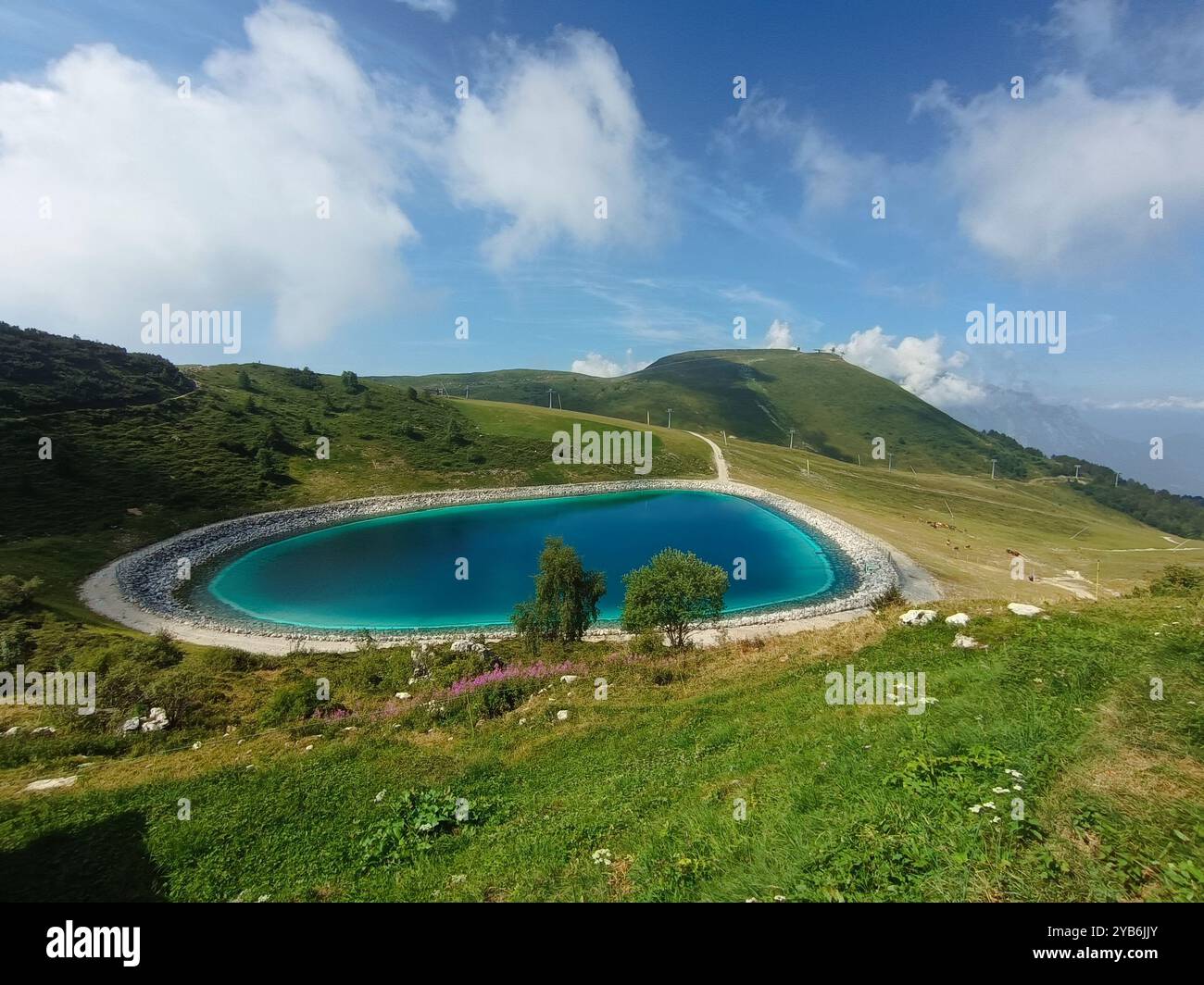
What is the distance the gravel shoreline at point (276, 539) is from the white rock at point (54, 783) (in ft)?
97.2

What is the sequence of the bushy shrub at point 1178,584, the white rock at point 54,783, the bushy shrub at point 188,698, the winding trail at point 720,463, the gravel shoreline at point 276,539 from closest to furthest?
the white rock at point 54,783 → the bushy shrub at point 188,698 → the bushy shrub at point 1178,584 → the gravel shoreline at point 276,539 → the winding trail at point 720,463

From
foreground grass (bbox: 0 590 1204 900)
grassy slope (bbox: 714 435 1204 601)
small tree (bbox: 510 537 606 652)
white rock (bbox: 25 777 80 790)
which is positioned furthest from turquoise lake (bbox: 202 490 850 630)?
foreground grass (bbox: 0 590 1204 900)

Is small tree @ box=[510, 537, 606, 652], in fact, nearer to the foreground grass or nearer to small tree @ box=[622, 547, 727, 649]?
small tree @ box=[622, 547, 727, 649]

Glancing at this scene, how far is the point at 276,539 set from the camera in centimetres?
8506

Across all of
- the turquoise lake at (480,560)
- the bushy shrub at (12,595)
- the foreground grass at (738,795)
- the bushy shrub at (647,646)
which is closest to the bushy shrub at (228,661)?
the foreground grass at (738,795)

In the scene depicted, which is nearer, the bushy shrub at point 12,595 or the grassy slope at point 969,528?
the bushy shrub at point 12,595

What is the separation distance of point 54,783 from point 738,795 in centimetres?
1999

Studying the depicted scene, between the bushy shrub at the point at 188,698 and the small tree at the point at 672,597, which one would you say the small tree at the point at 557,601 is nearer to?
the small tree at the point at 672,597

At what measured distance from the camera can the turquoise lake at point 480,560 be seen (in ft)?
188

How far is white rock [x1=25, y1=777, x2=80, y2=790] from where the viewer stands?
14.7 metres

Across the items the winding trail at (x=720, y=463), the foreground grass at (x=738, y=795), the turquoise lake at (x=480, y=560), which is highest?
the winding trail at (x=720, y=463)

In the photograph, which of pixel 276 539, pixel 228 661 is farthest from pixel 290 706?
pixel 276 539

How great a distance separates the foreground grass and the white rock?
16.5 inches
